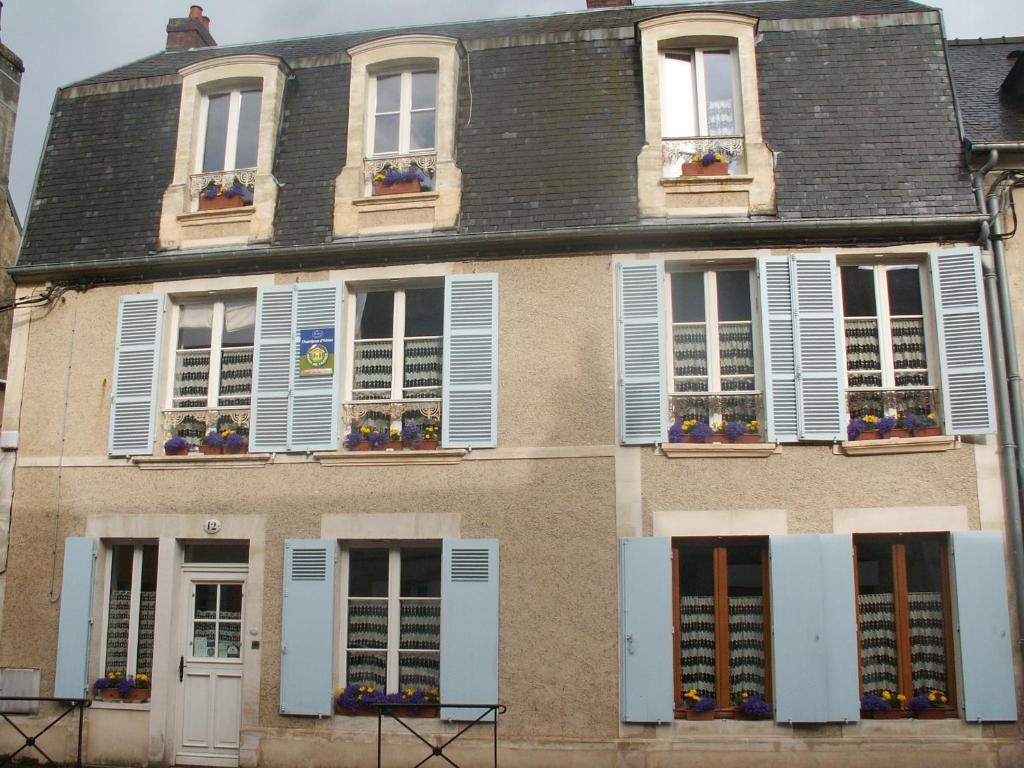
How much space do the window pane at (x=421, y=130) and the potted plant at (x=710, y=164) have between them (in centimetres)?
257

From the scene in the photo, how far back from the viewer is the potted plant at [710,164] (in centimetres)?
897

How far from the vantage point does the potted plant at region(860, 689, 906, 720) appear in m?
7.83

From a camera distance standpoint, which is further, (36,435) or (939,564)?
(36,435)

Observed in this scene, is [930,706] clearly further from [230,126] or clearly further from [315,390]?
[230,126]

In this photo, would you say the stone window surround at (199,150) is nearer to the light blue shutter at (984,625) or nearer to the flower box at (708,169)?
the flower box at (708,169)

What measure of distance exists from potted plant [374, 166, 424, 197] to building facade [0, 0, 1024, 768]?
0.29ft

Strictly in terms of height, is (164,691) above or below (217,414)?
below

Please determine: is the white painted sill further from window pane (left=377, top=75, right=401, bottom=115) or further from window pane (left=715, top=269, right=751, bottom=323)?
window pane (left=377, top=75, right=401, bottom=115)

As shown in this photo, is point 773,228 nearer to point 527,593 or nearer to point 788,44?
point 788,44

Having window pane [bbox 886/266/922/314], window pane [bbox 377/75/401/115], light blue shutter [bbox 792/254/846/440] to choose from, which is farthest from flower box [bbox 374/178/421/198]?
window pane [bbox 886/266/922/314]

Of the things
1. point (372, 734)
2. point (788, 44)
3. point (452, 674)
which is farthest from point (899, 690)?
point (788, 44)

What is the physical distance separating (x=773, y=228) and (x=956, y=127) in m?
2.01

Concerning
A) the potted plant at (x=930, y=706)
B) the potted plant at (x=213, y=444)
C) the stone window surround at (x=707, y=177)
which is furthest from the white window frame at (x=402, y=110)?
the potted plant at (x=930, y=706)

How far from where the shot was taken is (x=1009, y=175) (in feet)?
28.0
